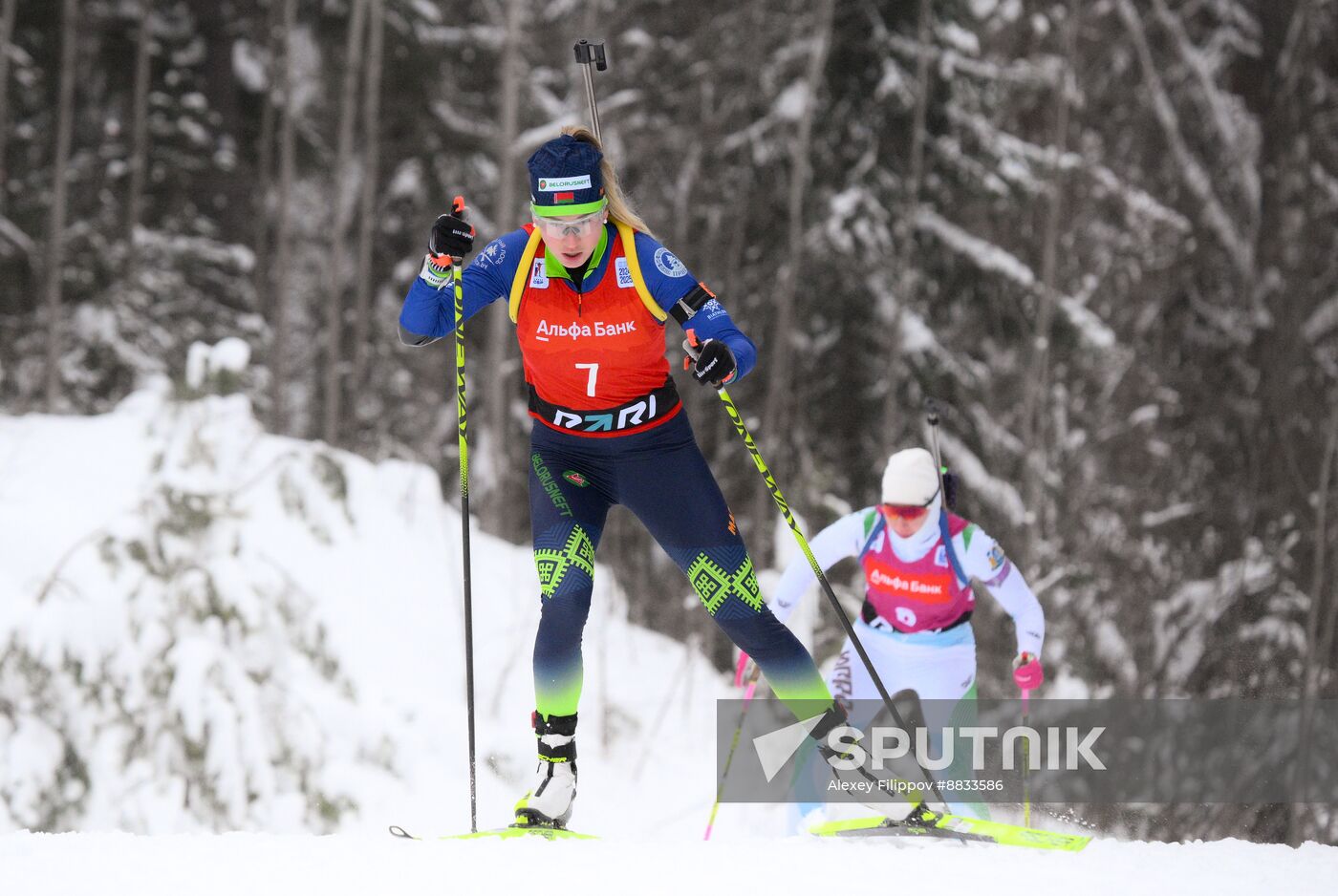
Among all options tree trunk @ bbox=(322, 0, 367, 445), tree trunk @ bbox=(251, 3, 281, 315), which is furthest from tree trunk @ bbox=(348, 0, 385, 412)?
tree trunk @ bbox=(251, 3, 281, 315)

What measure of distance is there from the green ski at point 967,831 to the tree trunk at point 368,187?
12293mm

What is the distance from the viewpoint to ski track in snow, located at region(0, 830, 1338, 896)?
10.2 ft

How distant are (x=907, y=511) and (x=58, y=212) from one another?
39.4ft

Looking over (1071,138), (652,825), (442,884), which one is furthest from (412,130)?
(442,884)

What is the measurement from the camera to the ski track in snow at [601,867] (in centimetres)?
310

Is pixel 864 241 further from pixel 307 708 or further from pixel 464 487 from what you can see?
pixel 464 487

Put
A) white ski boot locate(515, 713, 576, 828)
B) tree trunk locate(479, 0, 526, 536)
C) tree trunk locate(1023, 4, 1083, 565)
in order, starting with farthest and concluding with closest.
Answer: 1. tree trunk locate(1023, 4, 1083, 565)
2. tree trunk locate(479, 0, 526, 536)
3. white ski boot locate(515, 713, 576, 828)

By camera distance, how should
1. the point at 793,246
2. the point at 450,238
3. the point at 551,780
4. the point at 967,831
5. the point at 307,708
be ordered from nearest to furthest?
1. the point at 450,238
2. the point at 551,780
3. the point at 967,831
4. the point at 307,708
5. the point at 793,246

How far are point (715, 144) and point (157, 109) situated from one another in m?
7.54

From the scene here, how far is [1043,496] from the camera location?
13.1 metres

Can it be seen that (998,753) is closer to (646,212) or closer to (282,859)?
(282,859)

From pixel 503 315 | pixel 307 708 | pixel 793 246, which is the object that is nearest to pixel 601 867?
pixel 307 708

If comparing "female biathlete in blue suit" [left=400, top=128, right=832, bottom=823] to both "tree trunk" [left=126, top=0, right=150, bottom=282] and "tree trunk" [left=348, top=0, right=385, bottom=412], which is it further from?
"tree trunk" [left=126, top=0, right=150, bottom=282]

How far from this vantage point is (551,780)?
398cm
